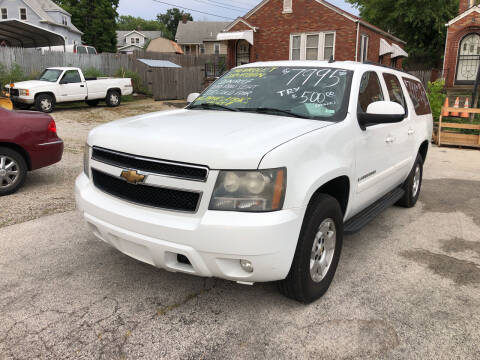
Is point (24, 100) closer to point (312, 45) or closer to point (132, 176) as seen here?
point (132, 176)

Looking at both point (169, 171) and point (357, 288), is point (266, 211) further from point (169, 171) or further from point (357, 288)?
point (357, 288)

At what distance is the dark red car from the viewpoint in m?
5.73

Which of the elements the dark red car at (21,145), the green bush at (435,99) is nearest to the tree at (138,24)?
the green bush at (435,99)

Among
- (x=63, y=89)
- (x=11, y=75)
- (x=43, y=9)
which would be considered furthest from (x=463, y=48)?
(x=43, y=9)

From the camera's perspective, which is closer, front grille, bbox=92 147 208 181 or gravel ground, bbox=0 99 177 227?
front grille, bbox=92 147 208 181

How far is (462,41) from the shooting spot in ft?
80.1

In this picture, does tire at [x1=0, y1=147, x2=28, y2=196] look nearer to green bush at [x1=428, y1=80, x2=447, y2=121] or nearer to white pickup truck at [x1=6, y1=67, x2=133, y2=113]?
white pickup truck at [x1=6, y1=67, x2=133, y2=113]

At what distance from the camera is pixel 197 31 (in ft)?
200

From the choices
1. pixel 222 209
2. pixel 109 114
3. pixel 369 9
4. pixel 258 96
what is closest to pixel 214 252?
pixel 222 209

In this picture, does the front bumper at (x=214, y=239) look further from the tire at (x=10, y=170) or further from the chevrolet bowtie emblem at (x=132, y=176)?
the tire at (x=10, y=170)

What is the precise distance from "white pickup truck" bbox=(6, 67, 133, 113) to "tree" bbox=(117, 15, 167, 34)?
104762 millimetres

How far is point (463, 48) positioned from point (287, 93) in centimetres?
2539

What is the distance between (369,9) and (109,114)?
27.6m

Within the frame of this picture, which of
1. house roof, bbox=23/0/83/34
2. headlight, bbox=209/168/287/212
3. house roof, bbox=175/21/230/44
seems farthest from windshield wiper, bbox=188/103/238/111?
house roof, bbox=175/21/230/44
